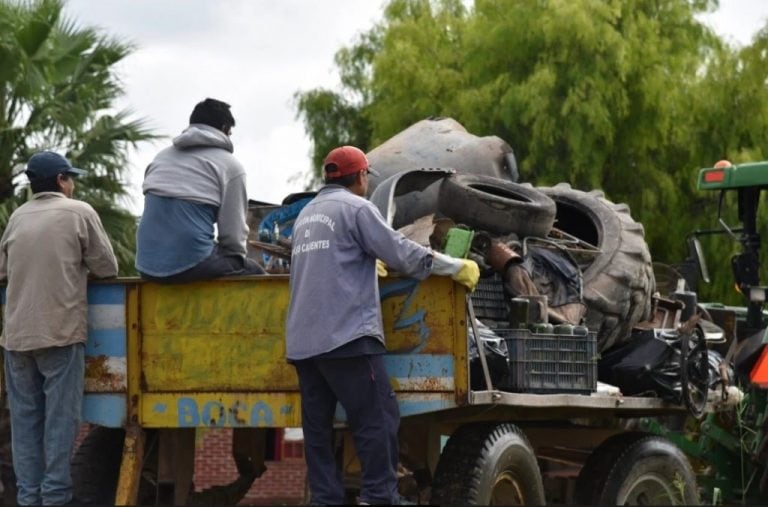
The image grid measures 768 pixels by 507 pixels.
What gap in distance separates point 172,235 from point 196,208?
203 mm

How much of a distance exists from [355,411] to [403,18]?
2668cm

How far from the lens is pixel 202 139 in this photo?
9.50m

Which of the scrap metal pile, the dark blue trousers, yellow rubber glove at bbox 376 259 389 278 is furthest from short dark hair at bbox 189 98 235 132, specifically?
the dark blue trousers

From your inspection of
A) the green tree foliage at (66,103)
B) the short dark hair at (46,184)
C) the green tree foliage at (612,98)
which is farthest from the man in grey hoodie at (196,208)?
the green tree foliage at (612,98)

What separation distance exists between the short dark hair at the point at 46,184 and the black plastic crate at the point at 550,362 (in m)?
2.33

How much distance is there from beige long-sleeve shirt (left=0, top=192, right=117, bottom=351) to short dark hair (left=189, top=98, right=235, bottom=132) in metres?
0.73

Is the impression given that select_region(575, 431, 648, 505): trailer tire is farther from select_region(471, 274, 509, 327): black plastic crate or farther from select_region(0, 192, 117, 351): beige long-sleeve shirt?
select_region(0, 192, 117, 351): beige long-sleeve shirt

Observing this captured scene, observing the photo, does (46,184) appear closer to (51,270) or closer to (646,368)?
(51,270)

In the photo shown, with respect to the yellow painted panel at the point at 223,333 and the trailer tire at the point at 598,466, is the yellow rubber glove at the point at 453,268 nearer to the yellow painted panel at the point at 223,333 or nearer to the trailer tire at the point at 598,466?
the yellow painted panel at the point at 223,333

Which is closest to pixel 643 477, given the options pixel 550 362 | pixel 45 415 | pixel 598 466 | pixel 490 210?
pixel 598 466

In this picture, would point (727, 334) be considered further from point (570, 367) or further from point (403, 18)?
point (403, 18)

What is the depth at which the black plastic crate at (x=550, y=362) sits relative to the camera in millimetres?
9375

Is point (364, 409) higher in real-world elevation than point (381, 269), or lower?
lower

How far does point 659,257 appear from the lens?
101 feet
